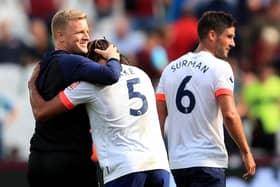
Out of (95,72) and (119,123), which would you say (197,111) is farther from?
(95,72)

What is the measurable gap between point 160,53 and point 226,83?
776 centimetres

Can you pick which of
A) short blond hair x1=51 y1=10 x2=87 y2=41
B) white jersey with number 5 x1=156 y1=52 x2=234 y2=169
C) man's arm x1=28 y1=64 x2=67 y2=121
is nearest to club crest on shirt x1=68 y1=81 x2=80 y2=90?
man's arm x1=28 y1=64 x2=67 y2=121

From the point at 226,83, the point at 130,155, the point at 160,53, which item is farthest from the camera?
the point at 160,53

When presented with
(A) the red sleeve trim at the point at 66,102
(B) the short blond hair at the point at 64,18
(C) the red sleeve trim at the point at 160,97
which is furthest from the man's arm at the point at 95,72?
(C) the red sleeve trim at the point at 160,97

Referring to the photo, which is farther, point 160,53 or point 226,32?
point 160,53

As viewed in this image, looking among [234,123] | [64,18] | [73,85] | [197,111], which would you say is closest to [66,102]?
[73,85]

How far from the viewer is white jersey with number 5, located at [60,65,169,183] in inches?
302

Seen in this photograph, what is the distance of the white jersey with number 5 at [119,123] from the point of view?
768cm

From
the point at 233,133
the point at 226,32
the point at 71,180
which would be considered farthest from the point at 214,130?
the point at 71,180

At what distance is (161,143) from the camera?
A: 7.90 meters

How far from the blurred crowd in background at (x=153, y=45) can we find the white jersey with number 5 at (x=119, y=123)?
247 inches

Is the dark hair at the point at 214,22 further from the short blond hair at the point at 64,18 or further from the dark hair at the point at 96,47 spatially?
the short blond hair at the point at 64,18

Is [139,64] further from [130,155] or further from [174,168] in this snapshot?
[130,155]

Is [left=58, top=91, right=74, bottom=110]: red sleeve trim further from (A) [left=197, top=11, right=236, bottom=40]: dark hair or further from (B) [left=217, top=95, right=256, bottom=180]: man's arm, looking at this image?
(A) [left=197, top=11, right=236, bottom=40]: dark hair
